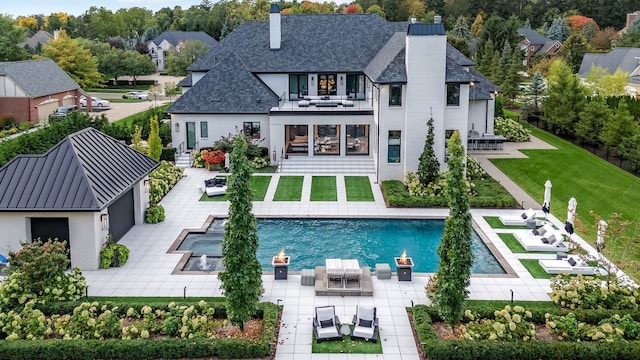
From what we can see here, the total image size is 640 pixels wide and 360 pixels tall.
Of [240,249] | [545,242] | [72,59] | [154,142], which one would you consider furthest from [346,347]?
[72,59]

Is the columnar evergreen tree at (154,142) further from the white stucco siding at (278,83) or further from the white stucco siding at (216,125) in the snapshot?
the white stucco siding at (278,83)

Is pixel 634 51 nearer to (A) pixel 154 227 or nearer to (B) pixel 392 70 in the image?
(B) pixel 392 70

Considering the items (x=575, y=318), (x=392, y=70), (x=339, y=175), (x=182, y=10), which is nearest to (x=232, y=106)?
(x=339, y=175)

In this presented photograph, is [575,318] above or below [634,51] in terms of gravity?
below

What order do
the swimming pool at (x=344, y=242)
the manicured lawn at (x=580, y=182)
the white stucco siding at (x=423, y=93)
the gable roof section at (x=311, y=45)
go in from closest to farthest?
the swimming pool at (x=344, y=242), the manicured lawn at (x=580, y=182), the white stucco siding at (x=423, y=93), the gable roof section at (x=311, y=45)

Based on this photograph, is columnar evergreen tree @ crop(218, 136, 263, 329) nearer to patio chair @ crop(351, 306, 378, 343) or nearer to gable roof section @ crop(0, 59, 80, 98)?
patio chair @ crop(351, 306, 378, 343)

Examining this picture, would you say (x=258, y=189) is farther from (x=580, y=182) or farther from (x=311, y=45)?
(x=580, y=182)

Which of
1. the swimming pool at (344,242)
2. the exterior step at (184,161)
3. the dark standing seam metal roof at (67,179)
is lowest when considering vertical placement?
the swimming pool at (344,242)

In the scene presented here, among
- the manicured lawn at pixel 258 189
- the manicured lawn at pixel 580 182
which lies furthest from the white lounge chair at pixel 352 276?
the manicured lawn at pixel 258 189
